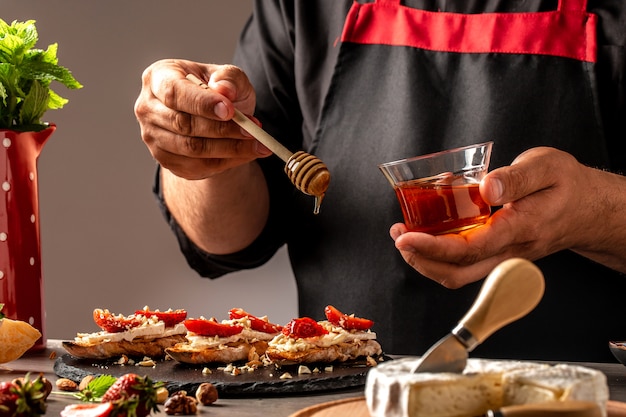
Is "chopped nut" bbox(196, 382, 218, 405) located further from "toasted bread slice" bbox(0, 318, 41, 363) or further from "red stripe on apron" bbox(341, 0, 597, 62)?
"red stripe on apron" bbox(341, 0, 597, 62)

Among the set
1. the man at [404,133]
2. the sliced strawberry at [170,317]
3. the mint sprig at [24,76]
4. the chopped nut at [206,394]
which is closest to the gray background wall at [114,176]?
the man at [404,133]

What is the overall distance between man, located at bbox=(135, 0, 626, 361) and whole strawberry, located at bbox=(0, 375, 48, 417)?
68cm

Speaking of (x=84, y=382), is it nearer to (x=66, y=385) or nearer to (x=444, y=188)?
(x=66, y=385)

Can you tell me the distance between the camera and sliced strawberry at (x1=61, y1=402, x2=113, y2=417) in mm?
996

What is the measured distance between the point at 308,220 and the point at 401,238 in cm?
66

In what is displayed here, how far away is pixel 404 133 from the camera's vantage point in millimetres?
1909

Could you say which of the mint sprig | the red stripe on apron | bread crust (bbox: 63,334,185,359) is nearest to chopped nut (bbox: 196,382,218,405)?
bread crust (bbox: 63,334,185,359)

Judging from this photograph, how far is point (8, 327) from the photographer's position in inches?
57.2

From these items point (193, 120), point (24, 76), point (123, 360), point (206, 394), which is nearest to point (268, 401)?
point (206, 394)

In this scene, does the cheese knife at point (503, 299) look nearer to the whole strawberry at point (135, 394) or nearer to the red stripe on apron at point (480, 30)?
the whole strawberry at point (135, 394)

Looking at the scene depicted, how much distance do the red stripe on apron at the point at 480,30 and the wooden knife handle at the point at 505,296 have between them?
97 cm

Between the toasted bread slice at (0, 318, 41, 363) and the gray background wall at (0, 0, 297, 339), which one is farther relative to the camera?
the gray background wall at (0, 0, 297, 339)

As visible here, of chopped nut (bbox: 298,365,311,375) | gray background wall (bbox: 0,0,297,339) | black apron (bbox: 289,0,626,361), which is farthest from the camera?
gray background wall (bbox: 0,0,297,339)

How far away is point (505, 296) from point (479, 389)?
11 centimetres
